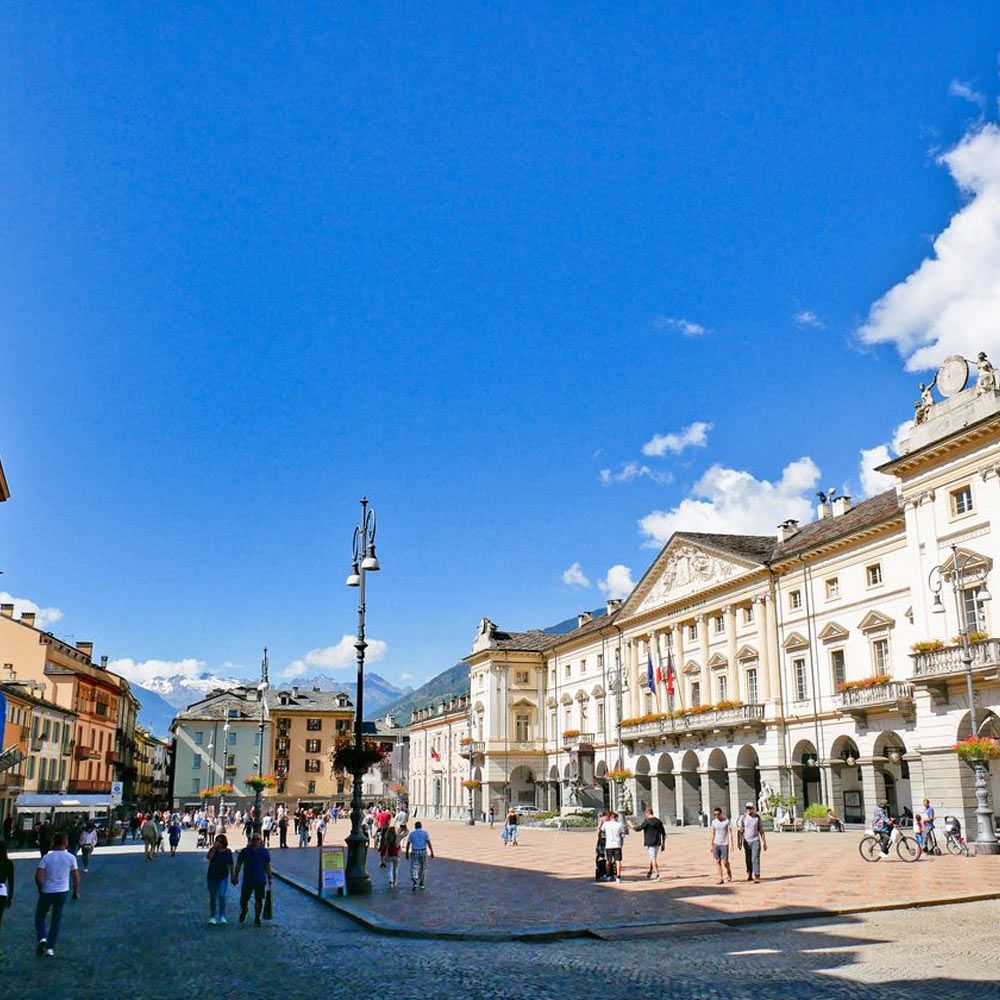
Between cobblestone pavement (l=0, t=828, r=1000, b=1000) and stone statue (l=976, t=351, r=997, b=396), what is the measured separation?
22704 mm

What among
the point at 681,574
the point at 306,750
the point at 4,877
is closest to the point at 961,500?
the point at 681,574

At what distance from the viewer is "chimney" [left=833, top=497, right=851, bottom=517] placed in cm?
5573

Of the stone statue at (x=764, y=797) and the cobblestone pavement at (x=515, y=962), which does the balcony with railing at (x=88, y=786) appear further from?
the cobblestone pavement at (x=515, y=962)

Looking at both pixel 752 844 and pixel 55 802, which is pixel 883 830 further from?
pixel 55 802

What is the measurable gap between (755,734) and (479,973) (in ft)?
142

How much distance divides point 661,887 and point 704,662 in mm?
37265

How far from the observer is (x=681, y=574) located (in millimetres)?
62500

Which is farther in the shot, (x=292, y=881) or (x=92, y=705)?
(x=92, y=705)

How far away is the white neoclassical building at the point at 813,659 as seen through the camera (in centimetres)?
3597

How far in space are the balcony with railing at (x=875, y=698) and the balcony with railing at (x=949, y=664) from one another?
5.11 meters

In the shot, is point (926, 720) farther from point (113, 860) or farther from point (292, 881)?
point (113, 860)

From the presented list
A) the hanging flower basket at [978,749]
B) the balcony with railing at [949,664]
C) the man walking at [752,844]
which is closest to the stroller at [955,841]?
the hanging flower basket at [978,749]

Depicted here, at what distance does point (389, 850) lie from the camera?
25.0 m

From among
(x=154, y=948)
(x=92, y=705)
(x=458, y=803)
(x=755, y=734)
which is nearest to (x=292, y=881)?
(x=154, y=948)
